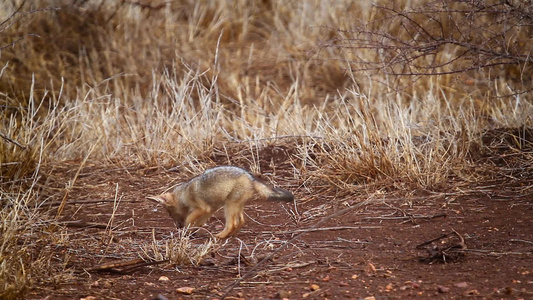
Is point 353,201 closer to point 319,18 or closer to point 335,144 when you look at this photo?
point 335,144

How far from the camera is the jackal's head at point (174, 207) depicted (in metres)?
5.33

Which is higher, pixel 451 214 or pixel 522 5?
pixel 522 5

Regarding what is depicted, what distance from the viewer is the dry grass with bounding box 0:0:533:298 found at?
224 inches

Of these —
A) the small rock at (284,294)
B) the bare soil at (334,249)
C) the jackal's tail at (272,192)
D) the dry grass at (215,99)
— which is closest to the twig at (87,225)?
the bare soil at (334,249)

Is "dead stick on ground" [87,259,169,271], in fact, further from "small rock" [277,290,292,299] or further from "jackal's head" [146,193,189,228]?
"jackal's head" [146,193,189,228]

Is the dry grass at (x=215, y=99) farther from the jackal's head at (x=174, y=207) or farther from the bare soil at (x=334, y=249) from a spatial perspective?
the jackal's head at (x=174, y=207)

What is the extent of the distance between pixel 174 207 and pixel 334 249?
1467 mm

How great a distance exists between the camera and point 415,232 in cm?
473

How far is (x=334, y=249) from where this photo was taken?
446 centimetres

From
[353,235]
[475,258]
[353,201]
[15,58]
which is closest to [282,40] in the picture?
[15,58]

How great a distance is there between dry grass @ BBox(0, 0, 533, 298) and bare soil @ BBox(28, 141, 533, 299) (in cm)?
20

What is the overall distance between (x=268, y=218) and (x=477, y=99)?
4.85m

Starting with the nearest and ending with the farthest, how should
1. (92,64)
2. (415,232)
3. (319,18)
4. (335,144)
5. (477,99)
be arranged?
1. (415,232)
2. (335,144)
3. (477,99)
4. (92,64)
5. (319,18)

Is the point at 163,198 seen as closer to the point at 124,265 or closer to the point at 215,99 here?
the point at 124,265
